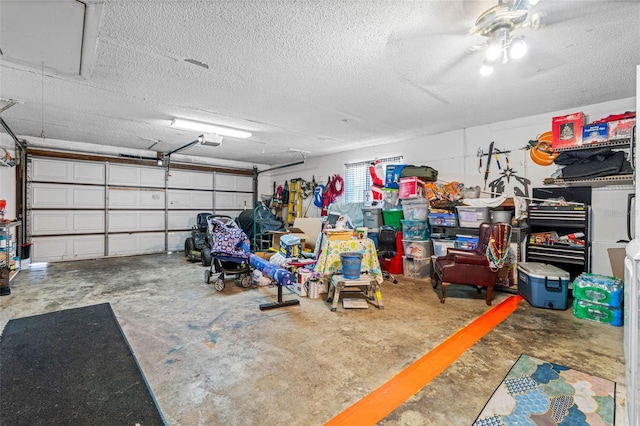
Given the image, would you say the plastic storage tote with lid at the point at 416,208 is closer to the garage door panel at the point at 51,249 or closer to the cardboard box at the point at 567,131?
the cardboard box at the point at 567,131

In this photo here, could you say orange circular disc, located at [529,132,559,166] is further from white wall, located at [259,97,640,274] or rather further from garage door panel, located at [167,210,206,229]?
garage door panel, located at [167,210,206,229]

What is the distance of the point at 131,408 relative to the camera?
5.75 feet

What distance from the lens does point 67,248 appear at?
644 centimetres

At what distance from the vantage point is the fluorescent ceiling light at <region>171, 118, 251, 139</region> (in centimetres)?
477

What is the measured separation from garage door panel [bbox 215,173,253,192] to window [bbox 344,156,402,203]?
368 cm

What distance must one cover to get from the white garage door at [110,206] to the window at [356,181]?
4021 mm

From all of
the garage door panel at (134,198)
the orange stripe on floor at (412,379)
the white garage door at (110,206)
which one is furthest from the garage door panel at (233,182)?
the orange stripe on floor at (412,379)

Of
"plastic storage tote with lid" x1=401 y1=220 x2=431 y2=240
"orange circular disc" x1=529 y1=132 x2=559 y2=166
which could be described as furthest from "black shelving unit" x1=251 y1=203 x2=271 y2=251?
"orange circular disc" x1=529 y1=132 x2=559 y2=166

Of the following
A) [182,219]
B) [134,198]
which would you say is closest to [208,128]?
[134,198]

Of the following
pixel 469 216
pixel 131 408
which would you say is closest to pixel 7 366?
pixel 131 408

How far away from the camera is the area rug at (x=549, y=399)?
5.40 feet

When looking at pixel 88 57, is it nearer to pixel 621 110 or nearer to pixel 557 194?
pixel 557 194

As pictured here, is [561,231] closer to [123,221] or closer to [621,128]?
[621,128]

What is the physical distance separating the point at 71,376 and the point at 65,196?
612 cm
